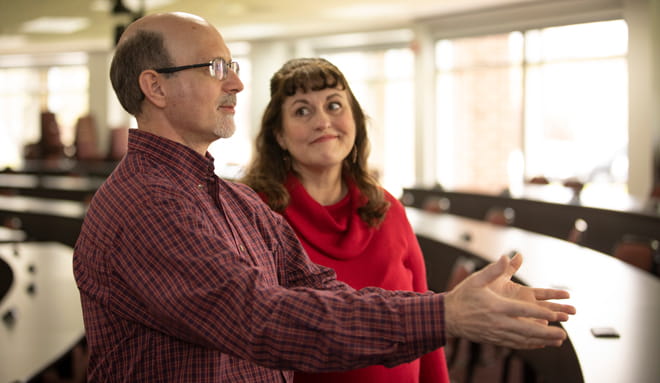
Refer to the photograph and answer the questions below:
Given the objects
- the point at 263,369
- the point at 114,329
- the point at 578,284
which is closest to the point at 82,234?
the point at 114,329

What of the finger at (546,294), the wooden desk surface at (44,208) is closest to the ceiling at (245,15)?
the wooden desk surface at (44,208)

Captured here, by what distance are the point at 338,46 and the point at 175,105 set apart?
43.7ft

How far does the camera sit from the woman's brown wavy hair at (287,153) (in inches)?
73.7

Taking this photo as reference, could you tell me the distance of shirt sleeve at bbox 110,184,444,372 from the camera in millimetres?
1029

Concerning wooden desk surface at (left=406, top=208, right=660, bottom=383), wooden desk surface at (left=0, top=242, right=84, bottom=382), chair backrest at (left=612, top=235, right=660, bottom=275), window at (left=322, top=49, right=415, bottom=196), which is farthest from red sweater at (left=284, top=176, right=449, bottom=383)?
window at (left=322, top=49, right=415, bottom=196)

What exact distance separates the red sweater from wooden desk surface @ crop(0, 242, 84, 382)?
0.86m

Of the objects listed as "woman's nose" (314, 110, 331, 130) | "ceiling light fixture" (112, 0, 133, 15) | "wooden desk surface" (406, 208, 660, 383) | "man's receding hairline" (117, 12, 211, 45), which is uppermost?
"ceiling light fixture" (112, 0, 133, 15)

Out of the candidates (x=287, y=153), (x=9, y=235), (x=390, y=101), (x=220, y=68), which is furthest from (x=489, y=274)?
(x=390, y=101)

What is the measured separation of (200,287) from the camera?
105cm

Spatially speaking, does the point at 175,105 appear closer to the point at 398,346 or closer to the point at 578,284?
the point at 398,346

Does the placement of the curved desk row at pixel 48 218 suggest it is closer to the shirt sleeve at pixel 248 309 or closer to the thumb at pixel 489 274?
the shirt sleeve at pixel 248 309

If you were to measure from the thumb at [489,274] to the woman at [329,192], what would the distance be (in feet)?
2.47

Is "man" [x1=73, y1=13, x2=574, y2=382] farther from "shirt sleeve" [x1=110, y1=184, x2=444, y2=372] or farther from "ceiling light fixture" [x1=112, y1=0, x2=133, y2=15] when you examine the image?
"ceiling light fixture" [x1=112, y1=0, x2=133, y2=15]

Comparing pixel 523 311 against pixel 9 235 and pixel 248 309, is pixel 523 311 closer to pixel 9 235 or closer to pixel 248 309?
pixel 248 309
